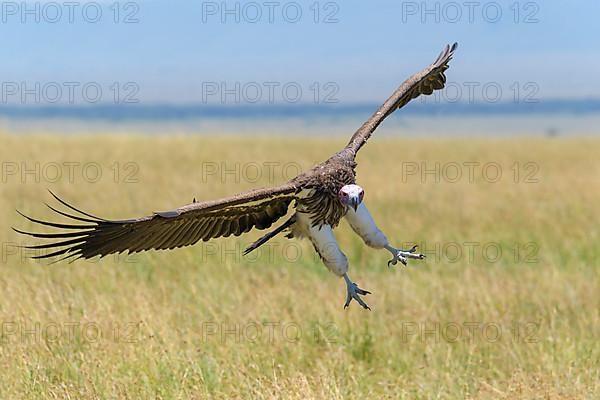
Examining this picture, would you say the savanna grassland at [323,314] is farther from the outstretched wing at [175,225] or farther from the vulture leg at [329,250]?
the vulture leg at [329,250]

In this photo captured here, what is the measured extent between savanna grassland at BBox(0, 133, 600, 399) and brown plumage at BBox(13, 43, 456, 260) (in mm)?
Answer: 1190

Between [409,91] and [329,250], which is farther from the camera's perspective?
[409,91]

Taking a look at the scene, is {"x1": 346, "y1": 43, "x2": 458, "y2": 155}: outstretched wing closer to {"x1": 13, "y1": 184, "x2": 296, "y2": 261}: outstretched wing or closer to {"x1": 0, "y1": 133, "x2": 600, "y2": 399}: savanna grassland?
{"x1": 13, "y1": 184, "x2": 296, "y2": 261}: outstretched wing

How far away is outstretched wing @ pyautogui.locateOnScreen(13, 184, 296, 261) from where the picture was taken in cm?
412

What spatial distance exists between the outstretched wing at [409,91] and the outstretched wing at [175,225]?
0.52 metres

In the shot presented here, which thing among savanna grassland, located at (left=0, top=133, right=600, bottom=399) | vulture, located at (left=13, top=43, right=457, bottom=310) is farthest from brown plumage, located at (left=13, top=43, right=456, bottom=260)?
savanna grassland, located at (left=0, top=133, right=600, bottom=399)

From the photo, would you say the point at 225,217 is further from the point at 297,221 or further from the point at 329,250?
the point at 329,250

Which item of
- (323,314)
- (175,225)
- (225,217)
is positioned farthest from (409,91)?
(323,314)

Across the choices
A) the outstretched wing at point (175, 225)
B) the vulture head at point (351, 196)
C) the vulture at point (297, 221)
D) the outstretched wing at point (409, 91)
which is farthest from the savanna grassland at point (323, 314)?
the vulture head at point (351, 196)

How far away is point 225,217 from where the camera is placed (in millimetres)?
4770

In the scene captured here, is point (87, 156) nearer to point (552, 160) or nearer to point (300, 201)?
point (552, 160)

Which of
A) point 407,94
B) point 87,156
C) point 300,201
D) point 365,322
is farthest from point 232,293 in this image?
point 87,156

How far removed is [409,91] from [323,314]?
277 centimetres

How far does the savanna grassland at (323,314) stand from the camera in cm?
595
